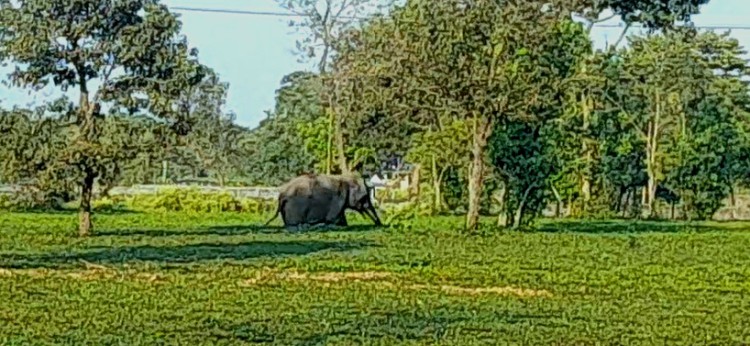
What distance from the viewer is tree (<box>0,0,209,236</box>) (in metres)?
36.9

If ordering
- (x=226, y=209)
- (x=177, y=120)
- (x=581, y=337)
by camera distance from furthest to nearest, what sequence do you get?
1. (x=226, y=209)
2. (x=177, y=120)
3. (x=581, y=337)

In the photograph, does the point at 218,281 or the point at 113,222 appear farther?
the point at 113,222

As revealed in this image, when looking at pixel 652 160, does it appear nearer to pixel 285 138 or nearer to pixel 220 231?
pixel 285 138

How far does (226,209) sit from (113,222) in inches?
701

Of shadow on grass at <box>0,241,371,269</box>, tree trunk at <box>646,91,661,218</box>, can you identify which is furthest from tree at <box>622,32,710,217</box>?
shadow on grass at <box>0,241,371,269</box>

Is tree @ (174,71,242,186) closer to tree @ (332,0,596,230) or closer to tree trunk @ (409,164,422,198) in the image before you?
tree trunk @ (409,164,422,198)

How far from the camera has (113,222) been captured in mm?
48781

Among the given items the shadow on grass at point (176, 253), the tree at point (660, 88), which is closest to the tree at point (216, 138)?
the tree at point (660, 88)

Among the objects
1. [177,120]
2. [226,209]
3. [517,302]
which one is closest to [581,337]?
[517,302]

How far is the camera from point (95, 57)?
37469mm

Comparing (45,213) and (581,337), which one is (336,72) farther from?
(581,337)

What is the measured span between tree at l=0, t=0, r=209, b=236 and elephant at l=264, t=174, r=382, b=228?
9819 millimetres

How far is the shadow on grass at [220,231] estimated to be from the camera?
3972 cm

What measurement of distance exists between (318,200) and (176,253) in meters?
18.4
